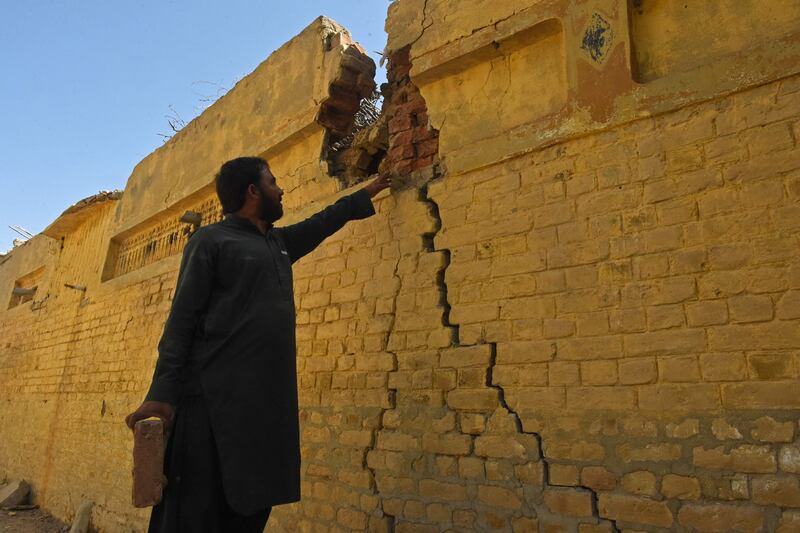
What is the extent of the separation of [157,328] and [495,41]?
483cm

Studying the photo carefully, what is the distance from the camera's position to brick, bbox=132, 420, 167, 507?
6.67 feet

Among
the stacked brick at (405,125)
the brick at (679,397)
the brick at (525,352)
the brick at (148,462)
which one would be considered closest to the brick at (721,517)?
the brick at (679,397)

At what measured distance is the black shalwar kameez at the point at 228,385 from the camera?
2121 mm

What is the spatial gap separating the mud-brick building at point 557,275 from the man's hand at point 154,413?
65.8 inches

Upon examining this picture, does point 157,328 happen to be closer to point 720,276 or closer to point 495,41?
point 495,41

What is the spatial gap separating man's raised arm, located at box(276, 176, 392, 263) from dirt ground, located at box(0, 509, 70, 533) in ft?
20.6

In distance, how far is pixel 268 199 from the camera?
9.17 feet

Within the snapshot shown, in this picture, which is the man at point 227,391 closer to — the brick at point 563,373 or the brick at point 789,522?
the brick at point 563,373

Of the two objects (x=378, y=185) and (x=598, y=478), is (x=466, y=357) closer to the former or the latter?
(x=598, y=478)

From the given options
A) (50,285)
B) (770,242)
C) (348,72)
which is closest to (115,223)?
(50,285)

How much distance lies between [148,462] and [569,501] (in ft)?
6.37

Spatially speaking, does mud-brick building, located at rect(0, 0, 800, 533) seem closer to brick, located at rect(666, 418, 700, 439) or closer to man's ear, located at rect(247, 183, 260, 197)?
brick, located at rect(666, 418, 700, 439)

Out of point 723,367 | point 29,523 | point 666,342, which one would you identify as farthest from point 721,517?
point 29,523

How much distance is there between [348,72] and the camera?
491 centimetres
